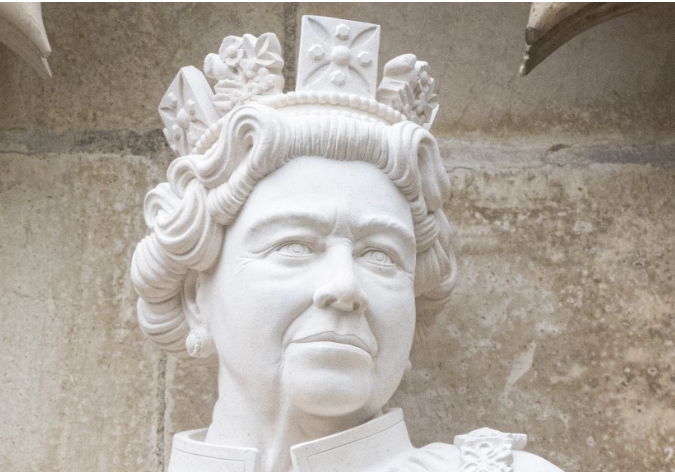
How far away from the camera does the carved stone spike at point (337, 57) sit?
2775 millimetres

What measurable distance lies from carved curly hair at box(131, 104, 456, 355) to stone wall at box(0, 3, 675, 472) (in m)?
0.41

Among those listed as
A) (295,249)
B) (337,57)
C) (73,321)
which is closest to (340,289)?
(295,249)

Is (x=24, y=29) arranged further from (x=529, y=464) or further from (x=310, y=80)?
(x=529, y=464)

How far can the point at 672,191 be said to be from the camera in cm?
340

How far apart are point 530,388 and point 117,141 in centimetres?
126

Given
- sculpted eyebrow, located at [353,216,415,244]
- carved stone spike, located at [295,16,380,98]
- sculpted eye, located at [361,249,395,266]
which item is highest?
carved stone spike, located at [295,16,380,98]

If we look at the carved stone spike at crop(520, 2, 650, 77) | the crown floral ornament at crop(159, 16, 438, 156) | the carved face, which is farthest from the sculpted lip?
the carved stone spike at crop(520, 2, 650, 77)

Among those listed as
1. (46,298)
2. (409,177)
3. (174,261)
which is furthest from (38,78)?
(409,177)

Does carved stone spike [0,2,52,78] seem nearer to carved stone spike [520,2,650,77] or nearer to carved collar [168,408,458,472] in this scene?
A: carved collar [168,408,458,472]

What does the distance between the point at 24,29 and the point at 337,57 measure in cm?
70

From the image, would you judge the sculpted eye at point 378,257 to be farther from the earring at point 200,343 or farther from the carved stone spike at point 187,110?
the carved stone spike at point 187,110

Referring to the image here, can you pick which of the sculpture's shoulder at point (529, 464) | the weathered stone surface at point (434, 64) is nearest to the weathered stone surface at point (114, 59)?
the weathered stone surface at point (434, 64)

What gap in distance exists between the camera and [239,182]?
2641mm

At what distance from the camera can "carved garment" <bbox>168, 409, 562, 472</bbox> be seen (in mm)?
2523
